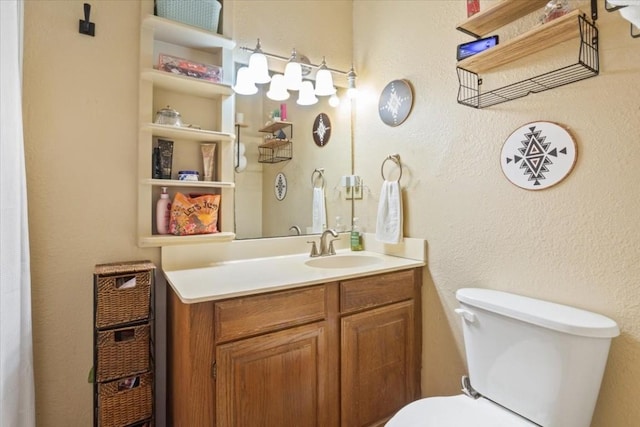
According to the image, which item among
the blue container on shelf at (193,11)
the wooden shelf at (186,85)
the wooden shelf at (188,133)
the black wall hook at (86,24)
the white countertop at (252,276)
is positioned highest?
the blue container on shelf at (193,11)

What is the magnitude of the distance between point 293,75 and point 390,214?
3.09 feet

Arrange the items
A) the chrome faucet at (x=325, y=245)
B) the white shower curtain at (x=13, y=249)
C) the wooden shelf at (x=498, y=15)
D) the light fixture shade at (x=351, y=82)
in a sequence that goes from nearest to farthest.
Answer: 1. the white shower curtain at (x=13, y=249)
2. the wooden shelf at (x=498, y=15)
3. the chrome faucet at (x=325, y=245)
4. the light fixture shade at (x=351, y=82)

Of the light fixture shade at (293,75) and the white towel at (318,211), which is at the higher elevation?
the light fixture shade at (293,75)

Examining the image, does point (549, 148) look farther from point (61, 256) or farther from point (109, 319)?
point (61, 256)

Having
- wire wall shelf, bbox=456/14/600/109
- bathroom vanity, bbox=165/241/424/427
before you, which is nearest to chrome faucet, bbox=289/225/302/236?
bathroom vanity, bbox=165/241/424/427

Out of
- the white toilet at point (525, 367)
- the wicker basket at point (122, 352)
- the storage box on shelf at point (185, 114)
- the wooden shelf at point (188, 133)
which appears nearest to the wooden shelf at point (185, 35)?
the storage box on shelf at point (185, 114)

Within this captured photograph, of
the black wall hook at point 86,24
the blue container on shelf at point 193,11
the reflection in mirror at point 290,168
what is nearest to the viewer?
the black wall hook at point 86,24

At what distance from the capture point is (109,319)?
1.22m

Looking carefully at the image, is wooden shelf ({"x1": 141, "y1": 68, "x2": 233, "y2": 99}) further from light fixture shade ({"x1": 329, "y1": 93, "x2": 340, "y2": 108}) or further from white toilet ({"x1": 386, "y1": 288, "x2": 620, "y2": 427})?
white toilet ({"x1": 386, "y1": 288, "x2": 620, "y2": 427})

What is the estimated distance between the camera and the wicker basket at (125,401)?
1212mm

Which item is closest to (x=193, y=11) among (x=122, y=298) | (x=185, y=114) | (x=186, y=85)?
(x=186, y=85)

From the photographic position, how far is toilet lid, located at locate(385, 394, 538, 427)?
1021 mm

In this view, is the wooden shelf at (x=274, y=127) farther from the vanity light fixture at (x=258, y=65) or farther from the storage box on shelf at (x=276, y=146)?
the vanity light fixture at (x=258, y=65)

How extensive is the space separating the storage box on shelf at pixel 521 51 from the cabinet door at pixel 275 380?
1.23 m
